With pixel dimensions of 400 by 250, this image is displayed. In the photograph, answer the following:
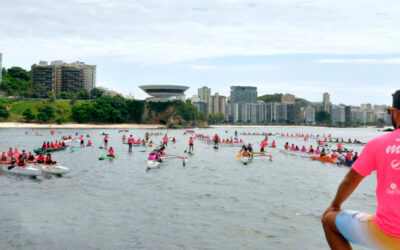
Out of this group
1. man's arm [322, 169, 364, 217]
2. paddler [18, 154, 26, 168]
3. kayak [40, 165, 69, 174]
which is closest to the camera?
man's arm [322, 169, 364, 217]

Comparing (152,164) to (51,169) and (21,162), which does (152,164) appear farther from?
(21,162)

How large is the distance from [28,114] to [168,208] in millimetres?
136396

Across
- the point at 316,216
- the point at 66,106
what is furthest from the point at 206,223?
the point at 66,106

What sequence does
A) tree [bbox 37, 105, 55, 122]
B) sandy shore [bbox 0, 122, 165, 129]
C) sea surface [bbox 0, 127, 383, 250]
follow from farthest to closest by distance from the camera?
tree [bbox 37, 105, 55, 122]
sandy shore [bbox 0, 122, 165, 129]
sea surface [bbox 0, 127, 383, 250]

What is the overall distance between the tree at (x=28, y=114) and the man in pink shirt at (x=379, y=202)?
495ft

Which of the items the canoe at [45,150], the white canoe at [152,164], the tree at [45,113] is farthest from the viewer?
the tree at [45,113]

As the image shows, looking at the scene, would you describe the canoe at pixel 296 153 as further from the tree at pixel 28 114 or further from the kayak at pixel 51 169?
the tree at pixel 28 114

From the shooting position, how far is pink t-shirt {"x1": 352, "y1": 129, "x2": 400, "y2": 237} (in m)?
3.53

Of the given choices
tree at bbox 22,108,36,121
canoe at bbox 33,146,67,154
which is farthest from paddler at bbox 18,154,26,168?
tree at bbox 22,108,36,121

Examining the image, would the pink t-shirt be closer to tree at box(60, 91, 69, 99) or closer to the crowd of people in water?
the crowd of people in water

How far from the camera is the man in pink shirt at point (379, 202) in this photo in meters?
3.54

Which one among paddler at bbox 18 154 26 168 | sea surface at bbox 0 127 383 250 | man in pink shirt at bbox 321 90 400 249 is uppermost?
man in pink shirt at bbox 321 90 400 249

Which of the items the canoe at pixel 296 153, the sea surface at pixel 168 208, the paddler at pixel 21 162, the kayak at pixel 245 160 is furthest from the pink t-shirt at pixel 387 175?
the canoe at pixel 296 153

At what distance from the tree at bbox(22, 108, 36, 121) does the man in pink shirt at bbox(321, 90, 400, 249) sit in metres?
151
